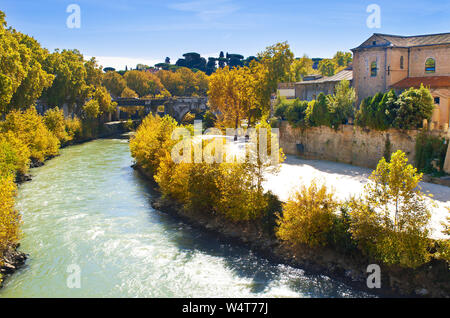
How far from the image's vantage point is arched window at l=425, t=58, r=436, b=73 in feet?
112

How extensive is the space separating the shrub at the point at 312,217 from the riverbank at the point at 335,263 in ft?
2.37

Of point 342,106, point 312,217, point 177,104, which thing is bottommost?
point 312,217

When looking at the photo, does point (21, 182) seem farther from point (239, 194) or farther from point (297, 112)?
point (297, 112)

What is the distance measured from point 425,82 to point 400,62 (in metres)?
3.05

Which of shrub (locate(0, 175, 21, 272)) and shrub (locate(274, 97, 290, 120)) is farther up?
shrub (locate(274, 97, 290, 120))

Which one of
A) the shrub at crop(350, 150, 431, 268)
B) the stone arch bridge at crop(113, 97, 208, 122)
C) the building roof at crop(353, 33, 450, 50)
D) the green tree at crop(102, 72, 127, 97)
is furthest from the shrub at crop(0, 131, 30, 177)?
the green tree at crop(102, 72, 127, 97)

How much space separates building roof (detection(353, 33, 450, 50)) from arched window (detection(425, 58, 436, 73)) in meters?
1.37

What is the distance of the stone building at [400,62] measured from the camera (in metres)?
33.6

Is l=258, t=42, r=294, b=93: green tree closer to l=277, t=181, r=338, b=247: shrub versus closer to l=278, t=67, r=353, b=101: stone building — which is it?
l=278, t=67, r=353, b=101: stone building

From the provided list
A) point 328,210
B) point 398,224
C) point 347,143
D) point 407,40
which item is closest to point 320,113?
point 347,143

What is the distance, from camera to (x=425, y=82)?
3303 cm

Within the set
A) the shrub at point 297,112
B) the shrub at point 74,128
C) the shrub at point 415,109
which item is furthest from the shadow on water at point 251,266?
the shrub at point 74,128

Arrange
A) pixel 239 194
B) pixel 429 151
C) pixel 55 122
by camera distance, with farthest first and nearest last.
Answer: pixel 55 122 < pixel 429 151 < pixel 239 194

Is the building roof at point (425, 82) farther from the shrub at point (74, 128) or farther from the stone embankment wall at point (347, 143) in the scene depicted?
the shrub at point (74, 128)
